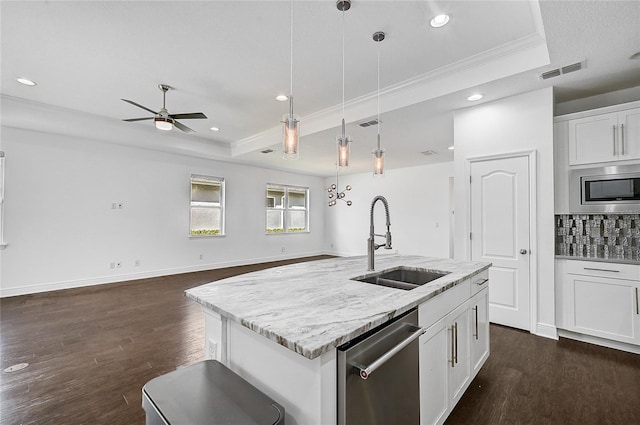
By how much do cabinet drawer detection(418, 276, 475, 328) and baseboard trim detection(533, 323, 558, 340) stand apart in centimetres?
185

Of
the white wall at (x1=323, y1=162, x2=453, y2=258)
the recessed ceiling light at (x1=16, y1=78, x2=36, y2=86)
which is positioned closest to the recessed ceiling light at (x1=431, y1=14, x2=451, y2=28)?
the white wall at (x1=323, y1=162, x2=453, y2=258)

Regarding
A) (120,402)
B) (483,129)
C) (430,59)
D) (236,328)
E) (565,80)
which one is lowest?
(120,402)

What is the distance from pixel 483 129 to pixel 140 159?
626cm

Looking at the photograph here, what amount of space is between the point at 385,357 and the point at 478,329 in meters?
1.45

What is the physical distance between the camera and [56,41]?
2.73 m

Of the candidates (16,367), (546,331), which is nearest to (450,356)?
(546,331)

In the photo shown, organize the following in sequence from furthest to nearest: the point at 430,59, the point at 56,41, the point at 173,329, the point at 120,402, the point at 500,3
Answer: the point at 173,329, the point at 430,59, the point at 56,41, the point at 500,3, the point at 120,402

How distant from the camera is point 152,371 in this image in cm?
238

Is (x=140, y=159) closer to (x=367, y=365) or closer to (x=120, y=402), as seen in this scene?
(x=120, y=402)

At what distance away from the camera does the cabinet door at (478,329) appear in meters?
2.03

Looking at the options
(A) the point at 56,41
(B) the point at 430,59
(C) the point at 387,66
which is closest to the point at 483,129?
(B) the point at 430,59

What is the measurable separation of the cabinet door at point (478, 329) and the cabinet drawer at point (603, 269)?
140 centimetres

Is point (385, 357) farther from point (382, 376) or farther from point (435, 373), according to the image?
point (435, 373)

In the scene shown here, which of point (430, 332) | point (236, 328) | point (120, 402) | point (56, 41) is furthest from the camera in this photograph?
point (56, 41)
